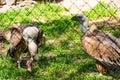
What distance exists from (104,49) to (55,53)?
1446 mm

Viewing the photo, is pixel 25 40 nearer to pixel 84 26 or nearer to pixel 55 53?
pixel 84 26

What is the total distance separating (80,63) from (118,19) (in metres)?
2.98

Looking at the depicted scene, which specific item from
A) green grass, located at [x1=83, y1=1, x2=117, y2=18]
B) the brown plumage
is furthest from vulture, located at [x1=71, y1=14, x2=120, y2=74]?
green grass, located at [x1=83, y1=1, x2=117, y2=18]

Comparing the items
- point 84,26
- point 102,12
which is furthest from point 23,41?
point 102,12

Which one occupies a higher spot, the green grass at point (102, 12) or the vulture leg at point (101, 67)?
the vulture leg at point (101, 67)

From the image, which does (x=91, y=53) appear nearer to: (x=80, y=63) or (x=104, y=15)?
(x=80, y=63)

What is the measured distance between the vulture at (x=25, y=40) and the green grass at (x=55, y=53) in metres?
0.29

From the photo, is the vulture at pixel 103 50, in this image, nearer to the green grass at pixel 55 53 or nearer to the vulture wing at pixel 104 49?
the vulture wing at pixel 104 49

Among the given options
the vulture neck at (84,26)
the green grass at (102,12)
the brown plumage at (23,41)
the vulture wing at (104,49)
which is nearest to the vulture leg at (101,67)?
the vulture wing at (104,49)

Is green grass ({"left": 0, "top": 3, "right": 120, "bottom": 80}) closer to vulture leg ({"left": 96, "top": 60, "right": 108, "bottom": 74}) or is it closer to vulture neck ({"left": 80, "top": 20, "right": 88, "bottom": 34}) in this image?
vulture leg ({"left": 96, "top": 60, "right": 108, "bottom": 74})

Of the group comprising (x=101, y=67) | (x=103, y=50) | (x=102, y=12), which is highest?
(x=103, y=50)

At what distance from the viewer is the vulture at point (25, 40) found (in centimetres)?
565

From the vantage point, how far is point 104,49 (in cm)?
584

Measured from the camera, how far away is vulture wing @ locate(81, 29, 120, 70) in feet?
19.0
